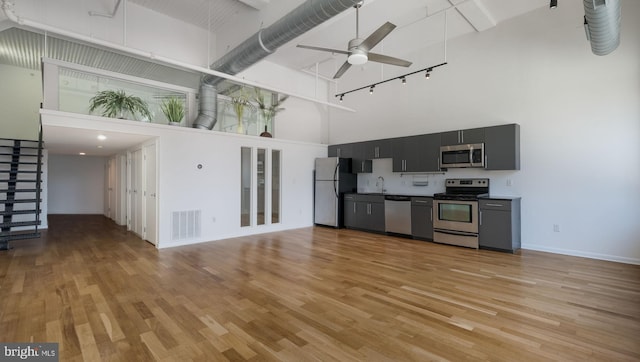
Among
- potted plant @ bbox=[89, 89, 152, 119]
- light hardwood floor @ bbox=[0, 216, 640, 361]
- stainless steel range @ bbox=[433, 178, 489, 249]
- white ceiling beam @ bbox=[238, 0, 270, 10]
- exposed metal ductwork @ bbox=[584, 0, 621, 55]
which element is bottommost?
light hardwood floor @ bbox=[0, 216, 640, 361]

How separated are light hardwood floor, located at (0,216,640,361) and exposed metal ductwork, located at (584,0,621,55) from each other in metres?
3.00

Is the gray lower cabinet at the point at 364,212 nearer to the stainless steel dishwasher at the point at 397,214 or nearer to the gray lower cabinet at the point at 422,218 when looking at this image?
the stainless steel dishwasher at the point at 397,214

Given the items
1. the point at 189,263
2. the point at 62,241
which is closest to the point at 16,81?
the point at 62,241

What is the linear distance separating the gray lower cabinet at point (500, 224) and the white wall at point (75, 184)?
1232 centimetres

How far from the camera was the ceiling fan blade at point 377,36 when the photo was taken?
3286 mm

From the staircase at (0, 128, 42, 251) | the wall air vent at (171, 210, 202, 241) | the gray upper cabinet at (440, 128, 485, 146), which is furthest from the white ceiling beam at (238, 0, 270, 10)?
the staircase at (0, 128, 42, 251)

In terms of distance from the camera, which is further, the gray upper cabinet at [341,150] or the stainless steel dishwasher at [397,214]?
the gray upper cabinet at [341,150]

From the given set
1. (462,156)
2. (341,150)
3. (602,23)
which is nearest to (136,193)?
(341,150)

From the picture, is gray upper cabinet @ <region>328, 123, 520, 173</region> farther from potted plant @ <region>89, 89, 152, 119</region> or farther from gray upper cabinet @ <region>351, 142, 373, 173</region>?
potted plant @ <region>89, 89, 152, 119</region>

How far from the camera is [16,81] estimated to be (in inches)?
297

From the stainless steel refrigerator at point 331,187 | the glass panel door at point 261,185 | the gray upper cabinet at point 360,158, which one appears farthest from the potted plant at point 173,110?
the gray upper cabinet at point 360,158

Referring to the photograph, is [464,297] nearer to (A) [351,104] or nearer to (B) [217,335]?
(B) [217,335]

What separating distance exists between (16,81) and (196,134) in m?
6.00

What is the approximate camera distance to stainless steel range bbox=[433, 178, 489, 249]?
17.0 feet
